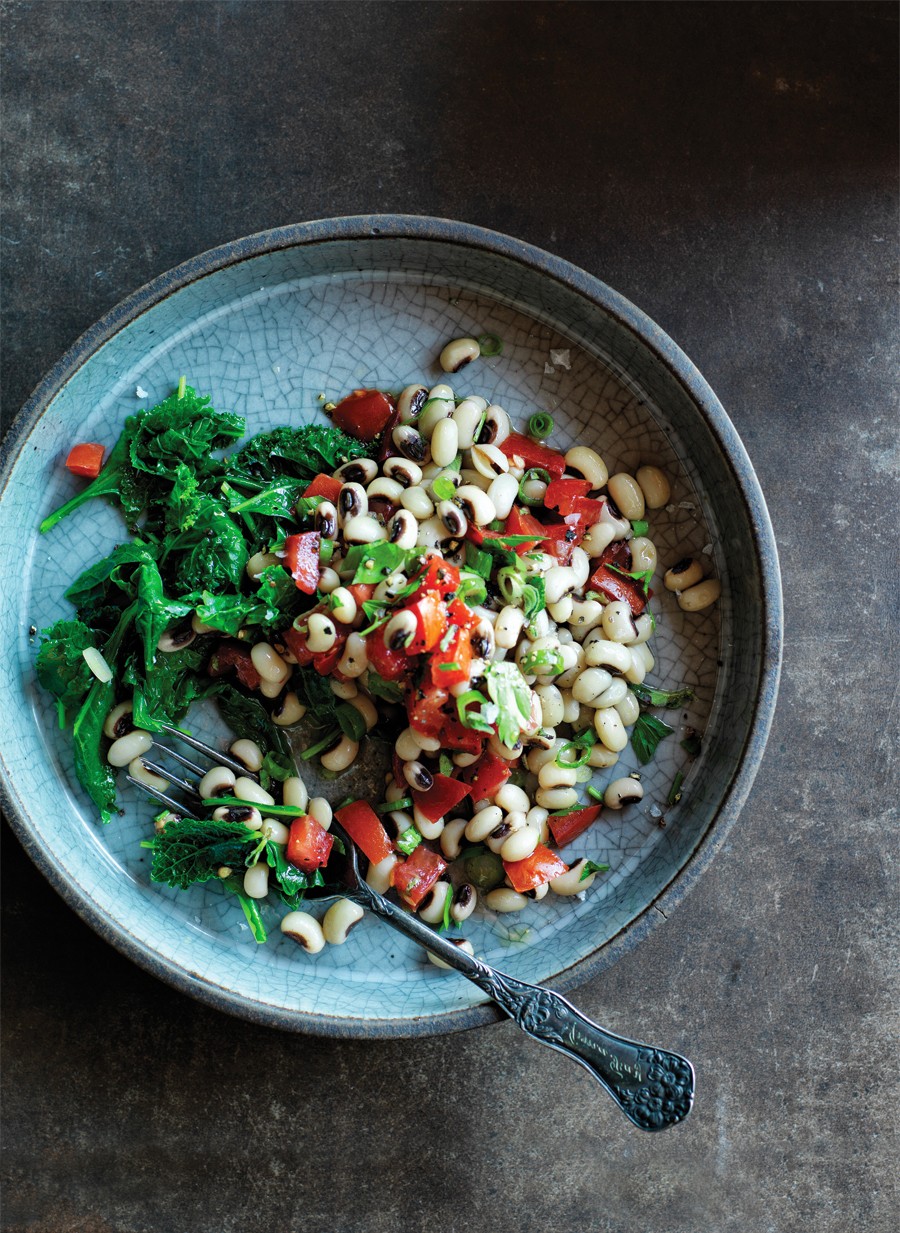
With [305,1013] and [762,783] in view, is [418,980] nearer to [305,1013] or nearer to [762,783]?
[305,1013]

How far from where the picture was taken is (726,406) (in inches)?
71.3

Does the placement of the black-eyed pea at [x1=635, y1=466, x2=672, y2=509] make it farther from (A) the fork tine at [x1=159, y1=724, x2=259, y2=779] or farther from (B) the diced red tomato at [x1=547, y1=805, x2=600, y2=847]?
(A) the fork tine at [x1=159, y1=724, x2=259, y2=779]

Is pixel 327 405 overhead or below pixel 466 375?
below

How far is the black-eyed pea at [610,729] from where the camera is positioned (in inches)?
63.9

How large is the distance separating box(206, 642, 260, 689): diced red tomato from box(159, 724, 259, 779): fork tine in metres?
0.11

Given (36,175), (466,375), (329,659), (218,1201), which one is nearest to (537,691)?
(329,659)

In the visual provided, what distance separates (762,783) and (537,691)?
0.54 m

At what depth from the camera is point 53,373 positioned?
5.07ft

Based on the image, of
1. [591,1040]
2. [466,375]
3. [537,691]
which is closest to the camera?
[591,1040]

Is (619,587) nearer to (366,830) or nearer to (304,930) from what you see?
(366,830)

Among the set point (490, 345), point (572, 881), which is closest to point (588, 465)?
point (490, 345)

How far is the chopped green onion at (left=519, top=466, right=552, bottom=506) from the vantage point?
5.46 feet

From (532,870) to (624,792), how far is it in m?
0.21

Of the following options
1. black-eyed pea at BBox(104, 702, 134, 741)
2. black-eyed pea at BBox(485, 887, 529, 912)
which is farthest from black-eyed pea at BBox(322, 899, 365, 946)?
black-eyed pea at BBox(104, 702, 134, 741)
